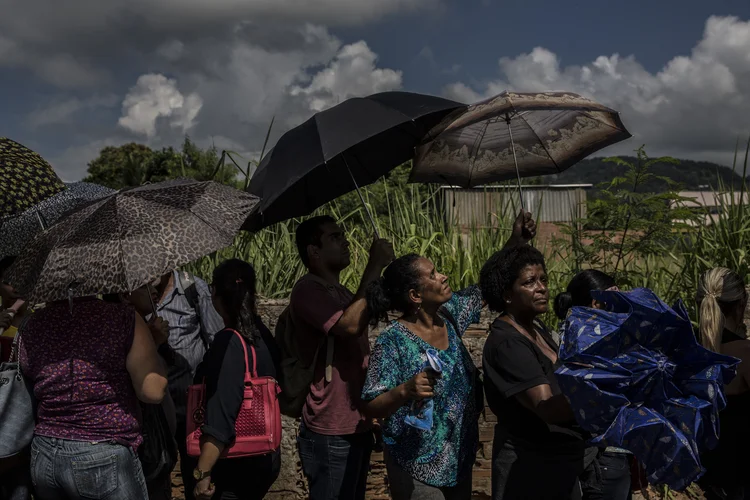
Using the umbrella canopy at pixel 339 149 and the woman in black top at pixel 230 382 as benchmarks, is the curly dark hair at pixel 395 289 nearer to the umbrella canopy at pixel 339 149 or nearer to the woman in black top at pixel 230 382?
the umbrella canopy at pixel 339 149

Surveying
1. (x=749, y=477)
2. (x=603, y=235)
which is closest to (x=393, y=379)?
(x=749, y=477)

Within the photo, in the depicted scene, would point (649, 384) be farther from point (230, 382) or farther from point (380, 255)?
point (230, 382)

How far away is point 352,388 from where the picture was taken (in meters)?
3.56

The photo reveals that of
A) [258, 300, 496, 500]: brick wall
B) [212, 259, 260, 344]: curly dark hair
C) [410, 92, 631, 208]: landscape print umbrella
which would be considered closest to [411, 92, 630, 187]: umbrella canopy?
[410, 92, 631, 208]: landscape print umbrella

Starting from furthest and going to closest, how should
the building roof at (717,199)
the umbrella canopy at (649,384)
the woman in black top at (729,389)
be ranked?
1. the building roof at (717,199)
2. the woman in black top at (729,389)
3. the umbrella canopy at (649,384)

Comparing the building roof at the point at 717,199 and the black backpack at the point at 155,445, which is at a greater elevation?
the building roof at the point at 717,199

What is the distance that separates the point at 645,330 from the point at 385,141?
1860 mm

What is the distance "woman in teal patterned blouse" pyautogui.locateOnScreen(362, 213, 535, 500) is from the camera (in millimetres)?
3232

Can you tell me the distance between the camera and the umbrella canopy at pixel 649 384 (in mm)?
2527

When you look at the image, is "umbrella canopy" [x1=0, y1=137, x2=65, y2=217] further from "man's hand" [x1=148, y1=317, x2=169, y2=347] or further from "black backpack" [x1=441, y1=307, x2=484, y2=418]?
"black backpack" [x1=441, y1=307, x2=484, y2=418]

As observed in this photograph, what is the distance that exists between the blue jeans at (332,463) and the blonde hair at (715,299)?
1.68 meters

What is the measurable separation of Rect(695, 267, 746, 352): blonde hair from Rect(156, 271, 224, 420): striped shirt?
2524mm

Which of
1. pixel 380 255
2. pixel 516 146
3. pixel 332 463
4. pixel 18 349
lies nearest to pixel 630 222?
pixel 516 146

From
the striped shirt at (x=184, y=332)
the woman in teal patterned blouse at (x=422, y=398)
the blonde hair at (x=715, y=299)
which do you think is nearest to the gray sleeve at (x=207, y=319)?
the striped shirt at (x=184, y=332)
